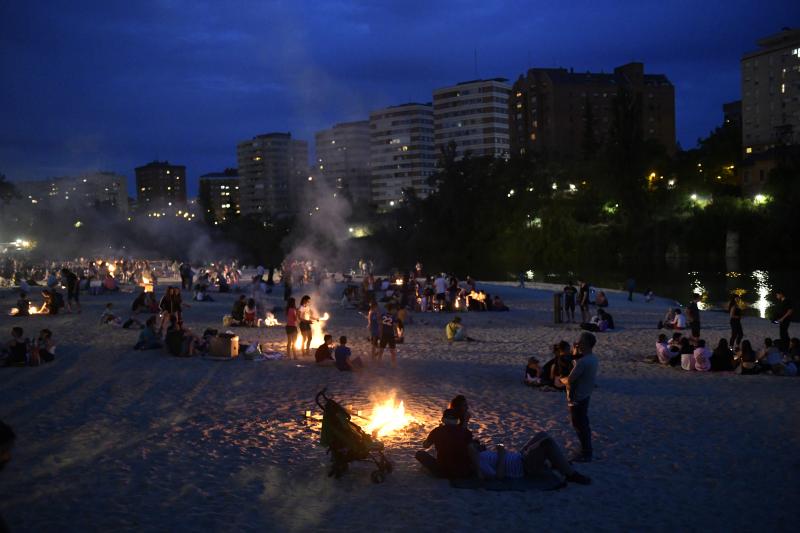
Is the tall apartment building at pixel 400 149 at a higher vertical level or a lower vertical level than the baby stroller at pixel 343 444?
higher

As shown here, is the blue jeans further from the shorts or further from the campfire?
the campfire

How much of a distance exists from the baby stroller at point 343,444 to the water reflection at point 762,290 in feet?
82.5

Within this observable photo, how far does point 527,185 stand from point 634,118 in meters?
14.5

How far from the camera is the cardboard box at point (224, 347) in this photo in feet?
50.2

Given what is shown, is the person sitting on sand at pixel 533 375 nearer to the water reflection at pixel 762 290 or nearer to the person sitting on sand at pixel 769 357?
the person sitting on sand at pixel 769 357

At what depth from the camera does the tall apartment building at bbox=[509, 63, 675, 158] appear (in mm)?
124812

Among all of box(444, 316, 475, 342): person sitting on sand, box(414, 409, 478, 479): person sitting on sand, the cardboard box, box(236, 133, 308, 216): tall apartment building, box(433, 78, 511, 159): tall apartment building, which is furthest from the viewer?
box(236, 133, 308, 216): tall apartment building

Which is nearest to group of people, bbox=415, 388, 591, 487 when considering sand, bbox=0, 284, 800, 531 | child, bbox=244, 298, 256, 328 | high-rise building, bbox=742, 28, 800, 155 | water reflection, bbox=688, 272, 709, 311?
sand, bbox=0, 284, 800, 531

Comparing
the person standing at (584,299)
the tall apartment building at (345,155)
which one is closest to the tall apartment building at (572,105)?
the tall apartment building at (345,155)

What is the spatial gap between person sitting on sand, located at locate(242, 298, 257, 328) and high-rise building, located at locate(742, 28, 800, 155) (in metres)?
85.6

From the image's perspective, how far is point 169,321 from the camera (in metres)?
18.0

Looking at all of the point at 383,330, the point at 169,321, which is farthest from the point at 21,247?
the point at 383,330

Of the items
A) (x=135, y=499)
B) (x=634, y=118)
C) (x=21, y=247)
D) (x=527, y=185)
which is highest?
(x=634, y=118)

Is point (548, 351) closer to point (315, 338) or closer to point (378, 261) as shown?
point (315, 338)
